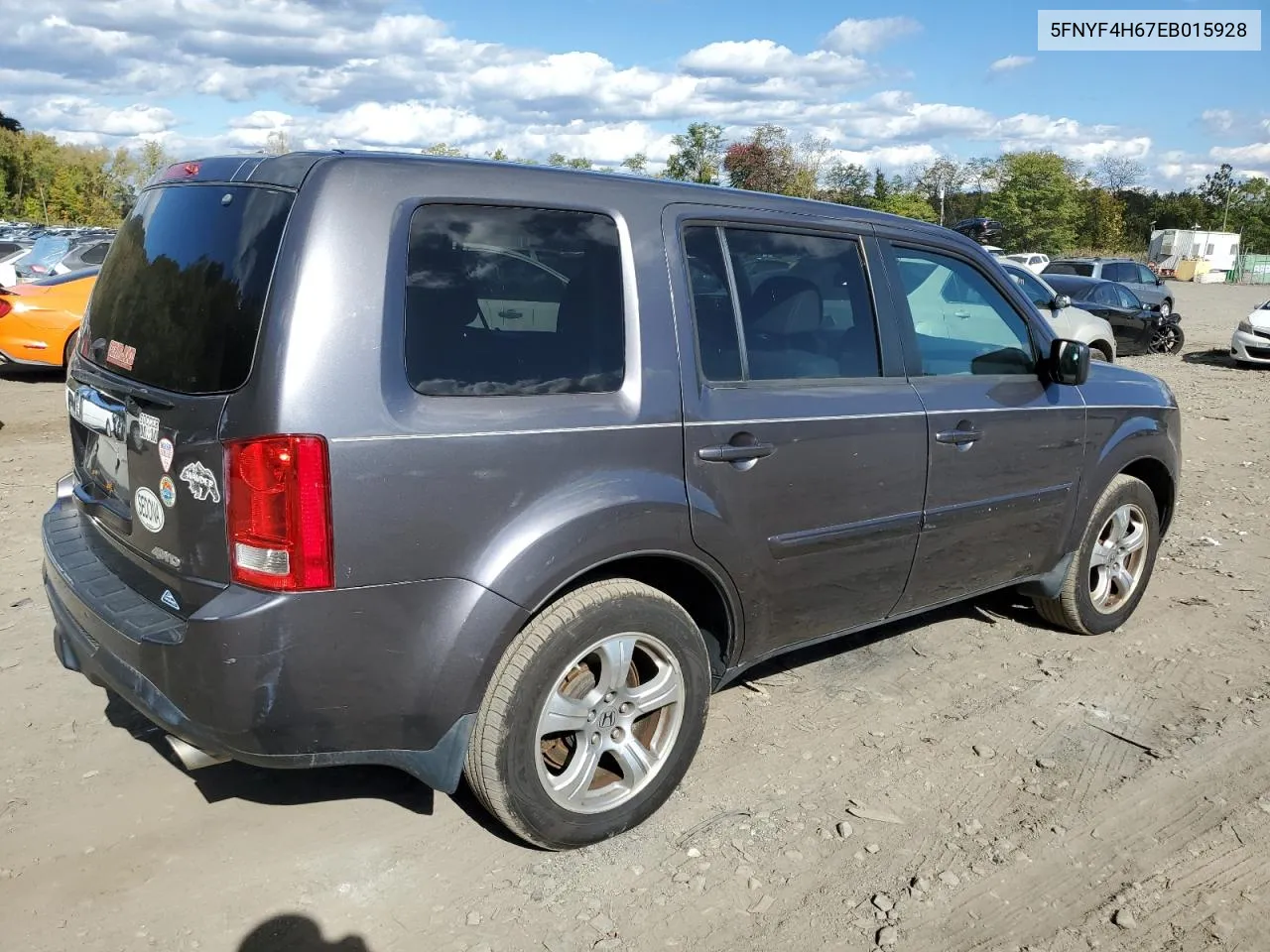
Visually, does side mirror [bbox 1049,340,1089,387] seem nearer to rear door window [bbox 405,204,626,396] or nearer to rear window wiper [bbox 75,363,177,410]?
rear door window [bbox 405,204,626,396]

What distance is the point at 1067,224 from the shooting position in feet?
228

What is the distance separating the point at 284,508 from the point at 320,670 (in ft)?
1.33

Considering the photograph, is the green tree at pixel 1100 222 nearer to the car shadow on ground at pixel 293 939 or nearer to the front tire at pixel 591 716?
the front tire at pixel 591 716

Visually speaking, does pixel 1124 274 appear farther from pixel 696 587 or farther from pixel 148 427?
pixel 148 427

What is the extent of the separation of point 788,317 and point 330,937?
7.62 ft

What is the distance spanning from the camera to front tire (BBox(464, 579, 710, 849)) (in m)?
2.87

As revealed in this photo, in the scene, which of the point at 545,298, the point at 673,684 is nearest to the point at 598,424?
the point at 545,298

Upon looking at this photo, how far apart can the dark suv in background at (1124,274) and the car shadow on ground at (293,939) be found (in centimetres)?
2159

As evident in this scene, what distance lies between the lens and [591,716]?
10.1 feet

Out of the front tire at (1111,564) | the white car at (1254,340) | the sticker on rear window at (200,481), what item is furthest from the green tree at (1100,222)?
the sticker on rear window at (200,481)

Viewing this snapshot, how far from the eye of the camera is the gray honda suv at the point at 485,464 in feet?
8.37

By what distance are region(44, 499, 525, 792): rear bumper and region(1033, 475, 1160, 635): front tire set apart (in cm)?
305

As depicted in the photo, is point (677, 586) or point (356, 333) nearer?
point (356, 333)

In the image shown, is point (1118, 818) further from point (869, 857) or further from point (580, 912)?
point (580, 912)
